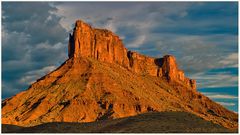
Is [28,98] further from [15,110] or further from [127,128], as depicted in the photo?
[127,128]

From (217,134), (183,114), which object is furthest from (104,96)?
(217,134)

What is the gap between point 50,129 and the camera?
85.9m

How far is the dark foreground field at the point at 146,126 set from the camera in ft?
254

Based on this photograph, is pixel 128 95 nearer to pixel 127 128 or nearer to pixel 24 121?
pixel 24 121

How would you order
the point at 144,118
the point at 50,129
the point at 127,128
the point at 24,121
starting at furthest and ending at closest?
the point at 24,121
the point at 144,118
the point at 50,129
the point at 127,128

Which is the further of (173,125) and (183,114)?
(183,114)

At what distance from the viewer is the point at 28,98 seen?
641ft

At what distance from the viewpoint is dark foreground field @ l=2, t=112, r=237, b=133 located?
77412mm

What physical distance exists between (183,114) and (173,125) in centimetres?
1632

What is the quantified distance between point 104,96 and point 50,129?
101234 millimetres

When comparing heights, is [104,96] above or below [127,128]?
above

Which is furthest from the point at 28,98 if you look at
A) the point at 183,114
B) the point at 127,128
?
Answer: the point at 127,128

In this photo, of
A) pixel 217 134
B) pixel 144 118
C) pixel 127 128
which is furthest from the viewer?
pixel 144 118

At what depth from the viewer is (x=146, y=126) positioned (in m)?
81.4
